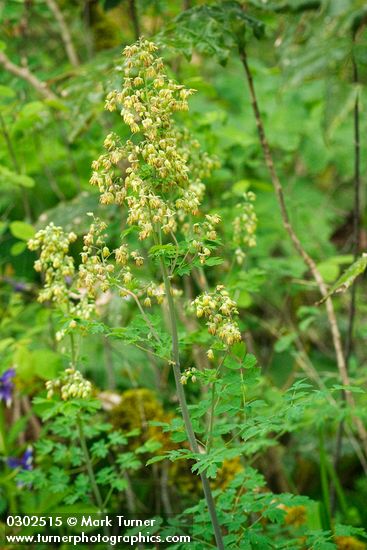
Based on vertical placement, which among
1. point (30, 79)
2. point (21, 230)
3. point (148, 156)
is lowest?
point (148, 156)

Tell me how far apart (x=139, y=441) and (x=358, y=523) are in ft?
3.26

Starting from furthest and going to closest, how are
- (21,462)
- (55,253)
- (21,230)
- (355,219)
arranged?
(21,462) < (21,230) < (355,219) < (55,253)

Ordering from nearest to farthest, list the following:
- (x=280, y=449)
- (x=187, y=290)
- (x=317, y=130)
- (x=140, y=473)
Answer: (x=187, y=290), (x=140, y=473), (x=280, y=449), (x=317, y=130)

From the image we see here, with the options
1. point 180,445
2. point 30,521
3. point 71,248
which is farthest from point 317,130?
point 30,521

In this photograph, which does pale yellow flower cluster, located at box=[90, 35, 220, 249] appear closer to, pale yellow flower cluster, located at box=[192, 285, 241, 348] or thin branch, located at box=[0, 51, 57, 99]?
pale yellow flower cluster, located at box=[192, 285, 241, 348]

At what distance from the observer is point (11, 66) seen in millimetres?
2879

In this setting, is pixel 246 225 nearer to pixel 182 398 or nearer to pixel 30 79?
pixel 182 398

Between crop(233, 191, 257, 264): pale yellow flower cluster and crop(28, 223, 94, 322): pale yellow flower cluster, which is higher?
crop(233, 191, 257, 264): pale yellow flower cluster

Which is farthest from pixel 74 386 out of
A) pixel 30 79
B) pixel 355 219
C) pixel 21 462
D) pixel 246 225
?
pixel 30 79

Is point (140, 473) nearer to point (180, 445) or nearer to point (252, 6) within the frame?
point (180, 445)

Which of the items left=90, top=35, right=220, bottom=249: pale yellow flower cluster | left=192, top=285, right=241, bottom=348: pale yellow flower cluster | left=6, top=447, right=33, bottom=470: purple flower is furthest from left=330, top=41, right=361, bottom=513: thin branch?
left=6, top=447, right=33, bottom=470: purple flower

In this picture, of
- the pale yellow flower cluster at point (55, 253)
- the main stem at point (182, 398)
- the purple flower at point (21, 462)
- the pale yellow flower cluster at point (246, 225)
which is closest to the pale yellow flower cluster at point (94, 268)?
the main stem at point (182, 398)

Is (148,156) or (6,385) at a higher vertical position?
(6,385)

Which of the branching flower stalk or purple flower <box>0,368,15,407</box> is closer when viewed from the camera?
the branching flower stalk
